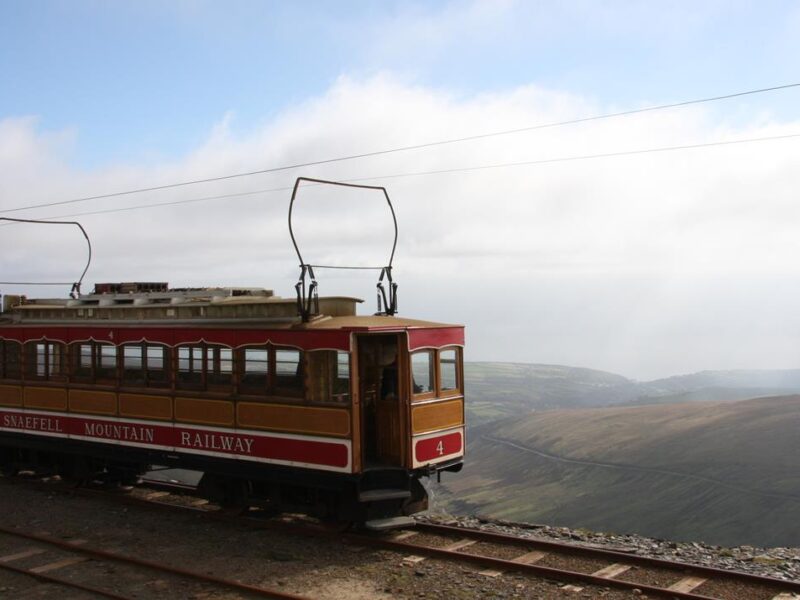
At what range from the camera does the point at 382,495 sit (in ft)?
35.7

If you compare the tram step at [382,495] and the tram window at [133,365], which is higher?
the tram window at [133,365]

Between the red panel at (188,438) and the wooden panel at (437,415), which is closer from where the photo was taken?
the red panel at (188,438)

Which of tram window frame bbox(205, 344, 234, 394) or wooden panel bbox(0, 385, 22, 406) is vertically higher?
tram window frame bbox(205, 344, 234, 394)

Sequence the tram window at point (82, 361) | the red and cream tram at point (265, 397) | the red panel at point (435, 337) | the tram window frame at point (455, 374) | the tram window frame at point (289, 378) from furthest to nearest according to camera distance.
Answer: the tram window at point (82, 361) → the tram window frame at point (455, 374) → the red panel at point (435, 337) → the tram window frame at point (289, 378) → the red and cream tram at point (265, 397)

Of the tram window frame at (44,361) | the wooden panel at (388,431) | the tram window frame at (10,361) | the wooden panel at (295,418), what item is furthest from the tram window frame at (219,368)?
the tram window frame at (10,361)

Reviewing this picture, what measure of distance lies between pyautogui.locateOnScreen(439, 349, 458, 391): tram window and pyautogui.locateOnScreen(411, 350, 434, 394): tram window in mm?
233

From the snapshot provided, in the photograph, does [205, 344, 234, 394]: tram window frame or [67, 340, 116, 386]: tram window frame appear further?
[67, 340, 116, 386]: tram window frame

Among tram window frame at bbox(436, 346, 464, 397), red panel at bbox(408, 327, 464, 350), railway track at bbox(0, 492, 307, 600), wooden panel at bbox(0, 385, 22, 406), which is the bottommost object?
railway track at bbox(0, 492, 307, 600)

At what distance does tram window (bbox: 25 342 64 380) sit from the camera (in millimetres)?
15125

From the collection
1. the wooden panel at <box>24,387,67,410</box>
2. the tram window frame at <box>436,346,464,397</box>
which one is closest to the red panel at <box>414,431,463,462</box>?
the tram window frame at <box>436,346,464,397</box>

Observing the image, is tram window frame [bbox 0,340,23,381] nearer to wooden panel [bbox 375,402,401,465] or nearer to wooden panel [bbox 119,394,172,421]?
wooden panel [bbox 119,394,172,421]

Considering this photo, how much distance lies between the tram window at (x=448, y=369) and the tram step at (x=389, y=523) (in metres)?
2.18

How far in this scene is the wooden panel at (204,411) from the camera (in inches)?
475

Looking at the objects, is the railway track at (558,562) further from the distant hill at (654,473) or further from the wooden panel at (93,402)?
the distant hill at (654,473)
